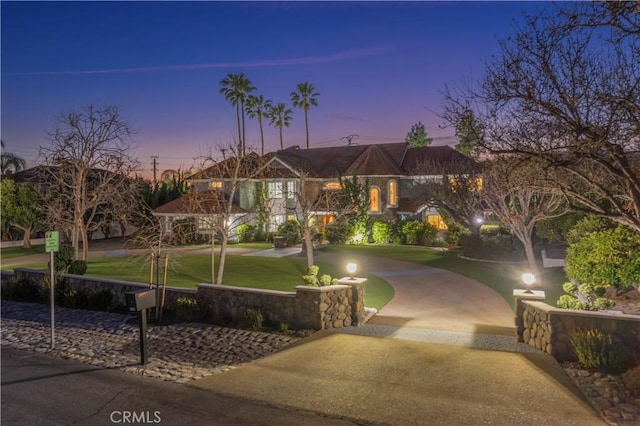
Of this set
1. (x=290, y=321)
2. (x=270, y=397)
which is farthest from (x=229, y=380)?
(x=290, y=321)

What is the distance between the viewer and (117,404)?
290 inches

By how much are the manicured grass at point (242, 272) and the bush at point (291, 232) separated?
5742mm

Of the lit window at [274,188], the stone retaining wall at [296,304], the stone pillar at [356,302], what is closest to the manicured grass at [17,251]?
the lit window at [274,188]

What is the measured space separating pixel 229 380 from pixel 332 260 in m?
17.4

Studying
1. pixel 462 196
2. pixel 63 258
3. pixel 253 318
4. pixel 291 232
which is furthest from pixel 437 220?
pixel 253 318

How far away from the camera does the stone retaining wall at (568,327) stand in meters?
8.67

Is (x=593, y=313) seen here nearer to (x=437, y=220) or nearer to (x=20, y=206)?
(x=437, y=220)

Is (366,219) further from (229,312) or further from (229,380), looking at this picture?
(229,380)

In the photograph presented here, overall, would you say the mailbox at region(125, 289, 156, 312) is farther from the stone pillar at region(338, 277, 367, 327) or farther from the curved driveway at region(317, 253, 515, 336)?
the curved driveway at region(317, 253, 515, 336)

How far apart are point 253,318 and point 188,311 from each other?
86.2 inches

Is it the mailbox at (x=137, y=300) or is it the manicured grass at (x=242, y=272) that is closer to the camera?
the mailbox at (x=137, y=300)

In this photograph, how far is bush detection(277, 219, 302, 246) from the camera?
107 ft

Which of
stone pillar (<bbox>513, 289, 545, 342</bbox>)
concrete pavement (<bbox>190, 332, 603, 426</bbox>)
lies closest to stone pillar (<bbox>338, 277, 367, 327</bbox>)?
concrete pavement (<bbox>190, 332, 603, 426</bbox>)

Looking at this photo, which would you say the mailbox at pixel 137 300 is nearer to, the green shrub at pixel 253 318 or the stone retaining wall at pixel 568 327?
the green shrub at pixel 253 318
